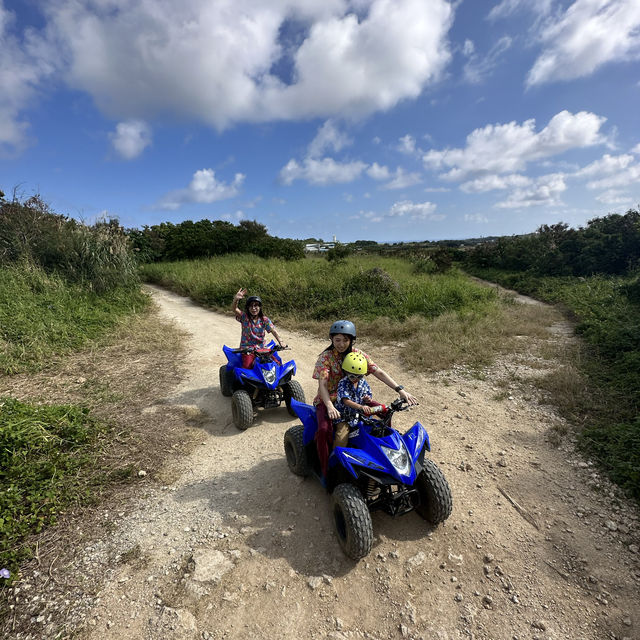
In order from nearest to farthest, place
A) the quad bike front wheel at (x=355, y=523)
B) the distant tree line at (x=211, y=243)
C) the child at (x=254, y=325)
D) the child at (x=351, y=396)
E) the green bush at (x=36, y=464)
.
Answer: the quad bike front wheel at (x=355, y=523), the green bush at (x=36, y=464), the child at (x=351, y=396), the child at (x=254, y=325), the distant tree line at (x=211, y=243)

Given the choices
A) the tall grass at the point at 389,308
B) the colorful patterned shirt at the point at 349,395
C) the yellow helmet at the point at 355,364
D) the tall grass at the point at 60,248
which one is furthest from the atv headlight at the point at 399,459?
the tall grass at the point at 60,248

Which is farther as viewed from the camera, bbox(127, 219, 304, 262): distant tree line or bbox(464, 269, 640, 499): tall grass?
bbox(127, 219, 304, 262): distant tree line

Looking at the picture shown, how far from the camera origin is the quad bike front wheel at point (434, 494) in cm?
274

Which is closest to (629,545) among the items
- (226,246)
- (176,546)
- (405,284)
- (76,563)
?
(176,546)

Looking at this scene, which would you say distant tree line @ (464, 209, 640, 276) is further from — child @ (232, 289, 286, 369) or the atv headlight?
the atv headlight

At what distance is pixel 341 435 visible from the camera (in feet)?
9.46

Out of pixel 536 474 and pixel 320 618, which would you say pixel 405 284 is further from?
pixel 320 618

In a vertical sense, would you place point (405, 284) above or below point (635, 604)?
above

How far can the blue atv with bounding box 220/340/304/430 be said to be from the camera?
4.46m

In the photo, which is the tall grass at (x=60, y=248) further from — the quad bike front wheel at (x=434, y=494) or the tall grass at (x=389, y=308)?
the quad bike front wheel at (x=434, y=494)

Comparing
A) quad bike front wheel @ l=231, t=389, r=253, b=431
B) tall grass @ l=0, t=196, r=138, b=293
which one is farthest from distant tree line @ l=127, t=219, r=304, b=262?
quad bike front wheel @ l=231, t=389, r=253, b=431

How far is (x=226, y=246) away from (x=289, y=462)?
66.7 feet

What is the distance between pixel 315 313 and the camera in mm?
10312

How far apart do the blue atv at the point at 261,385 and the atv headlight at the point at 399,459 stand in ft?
7.21
